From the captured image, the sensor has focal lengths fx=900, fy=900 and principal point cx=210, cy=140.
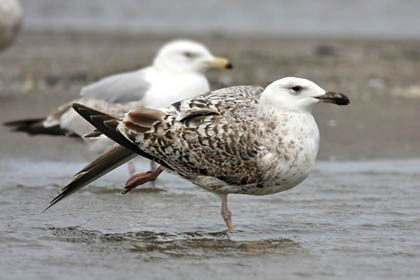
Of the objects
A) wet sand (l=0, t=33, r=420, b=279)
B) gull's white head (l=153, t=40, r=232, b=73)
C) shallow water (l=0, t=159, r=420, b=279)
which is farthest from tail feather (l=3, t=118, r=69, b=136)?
gull's white head (l=153, t=40, r=232, b=73)

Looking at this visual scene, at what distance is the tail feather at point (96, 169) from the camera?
591 cm

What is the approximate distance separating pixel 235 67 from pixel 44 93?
8.92ft

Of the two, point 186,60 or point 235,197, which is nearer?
point 235,197

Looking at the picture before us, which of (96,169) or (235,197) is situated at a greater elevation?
(96,169)

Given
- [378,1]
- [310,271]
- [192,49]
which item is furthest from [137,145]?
[378,1]

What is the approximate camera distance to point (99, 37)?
15.1 m

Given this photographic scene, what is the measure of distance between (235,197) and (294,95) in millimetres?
1359

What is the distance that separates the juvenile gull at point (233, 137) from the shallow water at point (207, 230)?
0.32 m

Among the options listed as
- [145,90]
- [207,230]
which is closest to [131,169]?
[145,90]

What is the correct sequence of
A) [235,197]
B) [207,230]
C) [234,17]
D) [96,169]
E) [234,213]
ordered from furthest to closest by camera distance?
[234,17]
[235,197]
[234,213]
[96,169]
[207,230]

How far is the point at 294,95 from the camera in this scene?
5629mm

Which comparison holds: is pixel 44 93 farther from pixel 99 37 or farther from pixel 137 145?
pixel 137 145

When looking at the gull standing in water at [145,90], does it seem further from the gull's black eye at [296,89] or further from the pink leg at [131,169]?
the gull's black eye at [296,89]

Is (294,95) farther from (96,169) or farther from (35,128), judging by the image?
(35,128)
